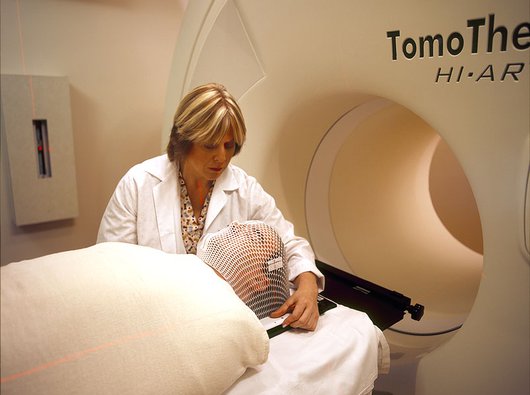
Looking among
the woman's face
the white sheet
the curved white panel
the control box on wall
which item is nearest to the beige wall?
the control box on wall

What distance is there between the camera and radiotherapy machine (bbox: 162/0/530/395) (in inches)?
36.4

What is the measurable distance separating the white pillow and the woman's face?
1.24 feet

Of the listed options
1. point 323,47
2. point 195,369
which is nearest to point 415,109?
point 323,47

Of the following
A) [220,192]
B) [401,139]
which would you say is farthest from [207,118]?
[401,139]

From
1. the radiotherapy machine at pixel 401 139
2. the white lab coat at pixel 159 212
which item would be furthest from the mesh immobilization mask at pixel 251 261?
the radiotherapy machine at pixel 401 139

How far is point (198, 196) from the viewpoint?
4.24 ft

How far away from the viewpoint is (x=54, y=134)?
110cm

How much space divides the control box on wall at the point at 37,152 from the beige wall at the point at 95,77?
0.07ft

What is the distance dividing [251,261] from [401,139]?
4.36 feet

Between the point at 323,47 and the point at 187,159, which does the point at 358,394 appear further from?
the point at 323,47

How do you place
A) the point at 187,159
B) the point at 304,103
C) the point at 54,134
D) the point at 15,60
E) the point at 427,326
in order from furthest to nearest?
the point at 427,326
the point at 304,103
the point at 187,159
the point at 54,134
the point at 15,60

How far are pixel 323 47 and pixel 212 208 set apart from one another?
0.57 metres

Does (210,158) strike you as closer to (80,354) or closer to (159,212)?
(159,212)

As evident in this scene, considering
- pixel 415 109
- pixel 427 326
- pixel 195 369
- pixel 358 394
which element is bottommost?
pixel 427 326
